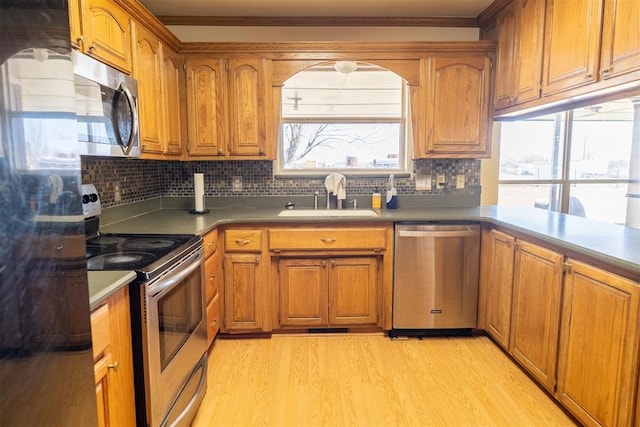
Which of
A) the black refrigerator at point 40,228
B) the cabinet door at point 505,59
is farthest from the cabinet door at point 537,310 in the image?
the black refrigerator at point 40,228

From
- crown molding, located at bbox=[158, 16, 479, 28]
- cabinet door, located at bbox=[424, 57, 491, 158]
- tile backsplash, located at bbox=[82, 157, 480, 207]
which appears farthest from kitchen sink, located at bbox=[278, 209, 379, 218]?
crown molding, located at bbox=[158, 16, 479, 28]

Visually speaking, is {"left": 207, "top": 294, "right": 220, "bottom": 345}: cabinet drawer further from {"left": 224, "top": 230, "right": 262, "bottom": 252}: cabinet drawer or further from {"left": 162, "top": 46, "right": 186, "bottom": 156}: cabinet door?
{"left": 162, "top": 46, "right": 186, "bottom": 156}: cabinet door

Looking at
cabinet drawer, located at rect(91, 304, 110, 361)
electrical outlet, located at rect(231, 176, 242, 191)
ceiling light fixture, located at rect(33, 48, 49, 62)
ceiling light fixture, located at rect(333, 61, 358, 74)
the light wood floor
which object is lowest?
the light wood floor

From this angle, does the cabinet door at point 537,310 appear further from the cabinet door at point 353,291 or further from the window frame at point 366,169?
the window frame at point 366,169

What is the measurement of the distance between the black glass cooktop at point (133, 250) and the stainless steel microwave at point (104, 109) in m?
0.44

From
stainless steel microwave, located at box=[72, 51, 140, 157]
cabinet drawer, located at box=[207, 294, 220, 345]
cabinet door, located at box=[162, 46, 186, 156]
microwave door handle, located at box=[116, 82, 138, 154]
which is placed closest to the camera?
stainless steel microwave, located at box=[72, 51, 140, 157]

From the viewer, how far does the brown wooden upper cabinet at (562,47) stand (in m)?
1.80

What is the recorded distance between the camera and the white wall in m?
3.23

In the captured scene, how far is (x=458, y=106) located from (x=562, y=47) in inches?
34.0

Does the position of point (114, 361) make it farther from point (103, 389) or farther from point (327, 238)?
point (327, 238)

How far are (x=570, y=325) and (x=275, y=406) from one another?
154 centimetres

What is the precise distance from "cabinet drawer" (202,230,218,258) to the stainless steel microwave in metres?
0.66

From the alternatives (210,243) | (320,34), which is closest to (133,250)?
(210,243)

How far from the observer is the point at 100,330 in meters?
1.26
